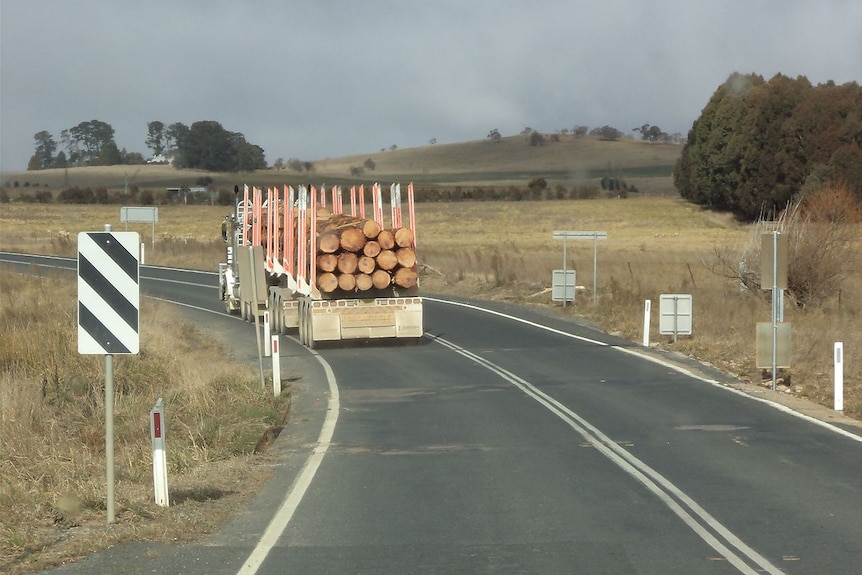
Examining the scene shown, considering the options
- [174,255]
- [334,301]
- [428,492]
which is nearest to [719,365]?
[334,301]

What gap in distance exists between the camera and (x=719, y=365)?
2138 cm

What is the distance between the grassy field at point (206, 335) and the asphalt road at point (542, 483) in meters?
0.80

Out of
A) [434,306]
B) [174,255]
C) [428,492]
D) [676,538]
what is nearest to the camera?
[676,538]

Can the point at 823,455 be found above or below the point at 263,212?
below

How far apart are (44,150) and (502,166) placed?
49914 mm

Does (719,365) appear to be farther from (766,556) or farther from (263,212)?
(263,212)

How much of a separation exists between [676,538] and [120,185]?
86.8 m

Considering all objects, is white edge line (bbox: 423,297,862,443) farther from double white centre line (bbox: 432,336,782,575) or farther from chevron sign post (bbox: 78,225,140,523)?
chevron sign post (bbox: 78,225,140,523)

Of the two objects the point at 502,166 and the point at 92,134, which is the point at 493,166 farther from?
the point at 92,134

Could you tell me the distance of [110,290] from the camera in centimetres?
907

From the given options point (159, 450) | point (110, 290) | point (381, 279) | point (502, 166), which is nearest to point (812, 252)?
point (381, 279)

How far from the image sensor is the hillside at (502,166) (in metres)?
100

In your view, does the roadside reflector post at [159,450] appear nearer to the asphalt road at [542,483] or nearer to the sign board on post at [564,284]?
the asphalt road at [542,483]

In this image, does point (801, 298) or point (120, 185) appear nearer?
point (801, 298)
